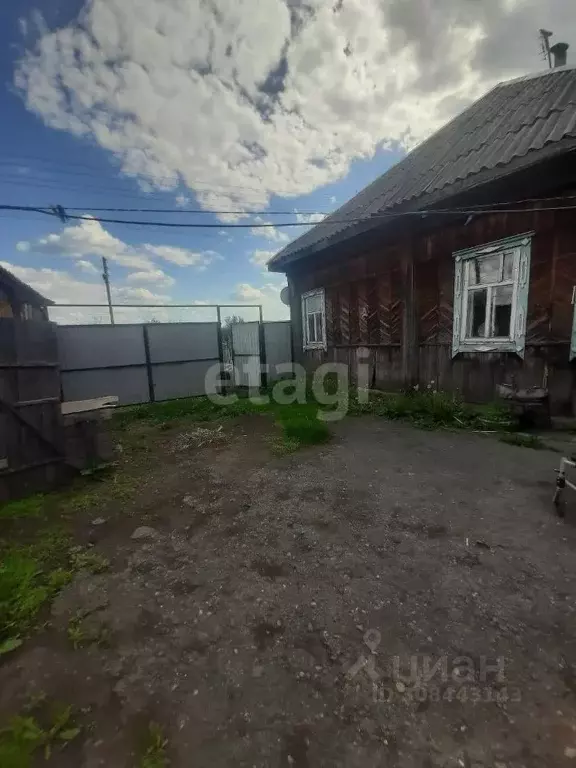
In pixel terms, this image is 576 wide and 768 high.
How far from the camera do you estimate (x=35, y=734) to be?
4.91 feet

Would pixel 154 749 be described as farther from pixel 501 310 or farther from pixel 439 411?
pixel 501 310

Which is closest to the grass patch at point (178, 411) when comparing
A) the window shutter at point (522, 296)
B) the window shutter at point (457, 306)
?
the window shutter at point (457, 306)

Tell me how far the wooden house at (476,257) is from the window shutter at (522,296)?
17 millimetres

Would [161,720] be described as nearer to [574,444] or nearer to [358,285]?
[574,444]

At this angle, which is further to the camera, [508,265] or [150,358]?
[150,358]

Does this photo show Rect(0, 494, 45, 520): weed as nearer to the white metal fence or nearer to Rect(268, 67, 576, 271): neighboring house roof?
the white metal fence

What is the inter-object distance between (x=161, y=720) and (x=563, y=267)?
6.61 m

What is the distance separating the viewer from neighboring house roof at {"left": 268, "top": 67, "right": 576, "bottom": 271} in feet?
15.5

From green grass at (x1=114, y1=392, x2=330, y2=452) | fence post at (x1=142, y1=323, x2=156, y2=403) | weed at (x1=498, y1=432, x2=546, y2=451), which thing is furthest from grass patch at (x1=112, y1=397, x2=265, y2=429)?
weed at (x1=498, y1=432, x2=546, y2=451)

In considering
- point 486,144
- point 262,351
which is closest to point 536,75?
point 486,144

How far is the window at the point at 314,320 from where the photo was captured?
10188 mm

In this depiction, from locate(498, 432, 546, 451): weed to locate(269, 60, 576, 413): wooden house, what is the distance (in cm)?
90

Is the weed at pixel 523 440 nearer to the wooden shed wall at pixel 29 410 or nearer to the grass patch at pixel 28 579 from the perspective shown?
the grass patch at pixel 28 579

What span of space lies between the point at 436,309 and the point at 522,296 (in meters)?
1.64
